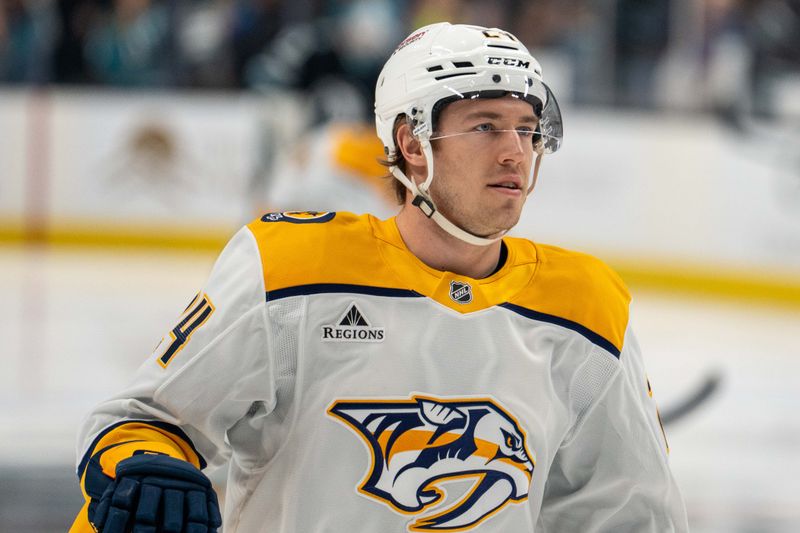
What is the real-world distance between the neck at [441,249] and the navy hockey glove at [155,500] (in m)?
0.51

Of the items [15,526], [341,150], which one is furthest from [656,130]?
[15,526]

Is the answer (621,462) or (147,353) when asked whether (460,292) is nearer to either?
(621,462)

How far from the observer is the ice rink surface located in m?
4.40

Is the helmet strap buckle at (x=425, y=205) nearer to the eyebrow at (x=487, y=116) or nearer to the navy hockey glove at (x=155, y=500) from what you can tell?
the eyebrow at (x=487, y=116)

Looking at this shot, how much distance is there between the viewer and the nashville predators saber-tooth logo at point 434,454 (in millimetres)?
1739

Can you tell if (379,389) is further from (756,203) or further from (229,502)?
(756,203)

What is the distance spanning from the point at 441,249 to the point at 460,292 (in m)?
0.10

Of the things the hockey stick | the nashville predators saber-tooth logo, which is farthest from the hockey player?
the hockey stick

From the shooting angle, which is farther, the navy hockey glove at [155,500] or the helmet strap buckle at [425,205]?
the helmet strap buckle at [425,205]

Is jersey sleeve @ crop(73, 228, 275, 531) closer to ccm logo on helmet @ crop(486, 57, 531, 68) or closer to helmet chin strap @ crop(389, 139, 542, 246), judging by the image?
helmet chin strap @ crop(389, 139, 542, 246)

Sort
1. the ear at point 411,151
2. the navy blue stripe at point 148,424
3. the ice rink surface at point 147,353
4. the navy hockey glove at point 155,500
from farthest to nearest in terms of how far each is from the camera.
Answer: the ice rink surface at point 147,353
the ear at point 411,151
the navy blue stripe at point 148,424
the navy hockey glove at point 155,500

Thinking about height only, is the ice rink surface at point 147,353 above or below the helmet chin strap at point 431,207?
below

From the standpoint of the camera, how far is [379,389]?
1742mm

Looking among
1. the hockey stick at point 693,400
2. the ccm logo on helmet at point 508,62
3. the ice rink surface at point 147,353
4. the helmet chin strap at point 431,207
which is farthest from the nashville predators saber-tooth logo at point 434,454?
the hockey stick at point 693,400
